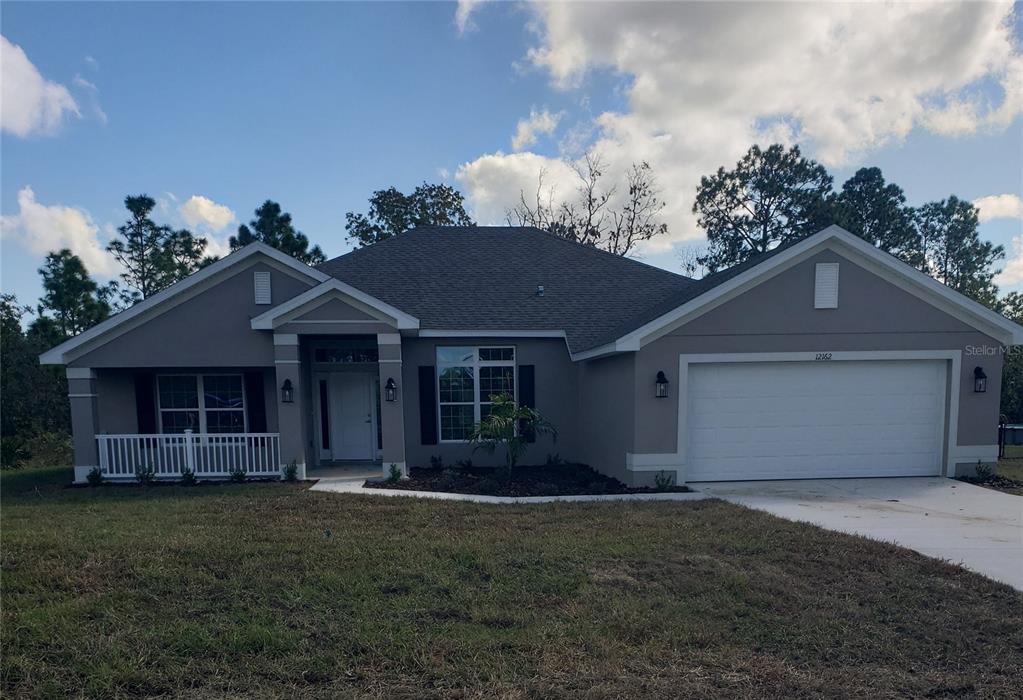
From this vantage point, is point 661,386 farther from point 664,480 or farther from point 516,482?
point 516,482

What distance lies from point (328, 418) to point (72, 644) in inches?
314

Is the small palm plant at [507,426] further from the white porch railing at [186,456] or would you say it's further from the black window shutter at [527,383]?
the white porch railing at [186,456]

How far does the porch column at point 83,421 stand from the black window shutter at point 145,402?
0.80 metres

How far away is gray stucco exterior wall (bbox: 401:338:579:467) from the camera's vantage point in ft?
36.9

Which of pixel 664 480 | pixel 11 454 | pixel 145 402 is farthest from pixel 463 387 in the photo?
pixel 11 454

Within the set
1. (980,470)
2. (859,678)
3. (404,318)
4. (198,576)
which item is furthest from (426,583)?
(980,470)

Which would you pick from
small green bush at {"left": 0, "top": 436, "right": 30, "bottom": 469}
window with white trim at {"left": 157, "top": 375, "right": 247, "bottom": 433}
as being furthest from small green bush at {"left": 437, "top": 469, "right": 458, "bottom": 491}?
small green bush at {"left": 0, "top": 436, "right": 30, "bottom": 469}

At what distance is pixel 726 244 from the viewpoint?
1134 inches

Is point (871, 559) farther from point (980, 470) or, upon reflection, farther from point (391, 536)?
point (980, 470)

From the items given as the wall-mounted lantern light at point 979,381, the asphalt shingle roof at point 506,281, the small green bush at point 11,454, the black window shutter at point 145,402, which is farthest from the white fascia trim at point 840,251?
the small green bush at point 11,454

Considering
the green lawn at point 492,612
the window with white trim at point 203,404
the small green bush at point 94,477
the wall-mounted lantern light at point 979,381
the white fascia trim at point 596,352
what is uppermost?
the white fascia trim at point 596,352

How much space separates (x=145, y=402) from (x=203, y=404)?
1.04 meters

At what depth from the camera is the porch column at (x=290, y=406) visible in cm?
971

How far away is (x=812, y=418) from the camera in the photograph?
9.20 metres
